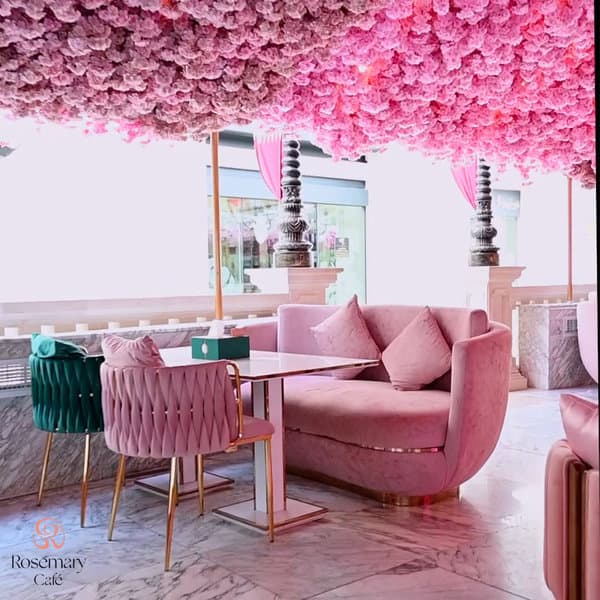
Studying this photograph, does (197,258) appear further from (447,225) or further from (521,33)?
(521,33)

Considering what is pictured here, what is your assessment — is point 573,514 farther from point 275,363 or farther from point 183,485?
point 183,485

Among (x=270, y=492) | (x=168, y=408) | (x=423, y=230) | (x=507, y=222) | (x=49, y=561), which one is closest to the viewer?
(x=168, y=408)

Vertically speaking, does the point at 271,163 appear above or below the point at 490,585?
above

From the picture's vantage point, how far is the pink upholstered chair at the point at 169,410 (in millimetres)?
3189

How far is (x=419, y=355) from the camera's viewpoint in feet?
14.7

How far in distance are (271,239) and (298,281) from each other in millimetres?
6382

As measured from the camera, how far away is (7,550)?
3.53 m

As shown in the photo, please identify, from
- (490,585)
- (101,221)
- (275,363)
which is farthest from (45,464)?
(101,221)

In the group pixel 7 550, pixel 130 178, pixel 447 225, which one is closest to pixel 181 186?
pixel 130 178

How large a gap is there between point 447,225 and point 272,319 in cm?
812

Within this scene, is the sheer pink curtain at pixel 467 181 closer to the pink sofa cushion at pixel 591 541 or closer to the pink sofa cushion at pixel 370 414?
the pink sofa cushion at pixel 370 414

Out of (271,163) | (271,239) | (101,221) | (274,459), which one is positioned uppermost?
(271,163)

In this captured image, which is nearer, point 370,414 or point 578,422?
point 578,422

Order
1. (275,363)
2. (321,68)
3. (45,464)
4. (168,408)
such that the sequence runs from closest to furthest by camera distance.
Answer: (168,408) < (275,363) < (45,464) < (321,68)
